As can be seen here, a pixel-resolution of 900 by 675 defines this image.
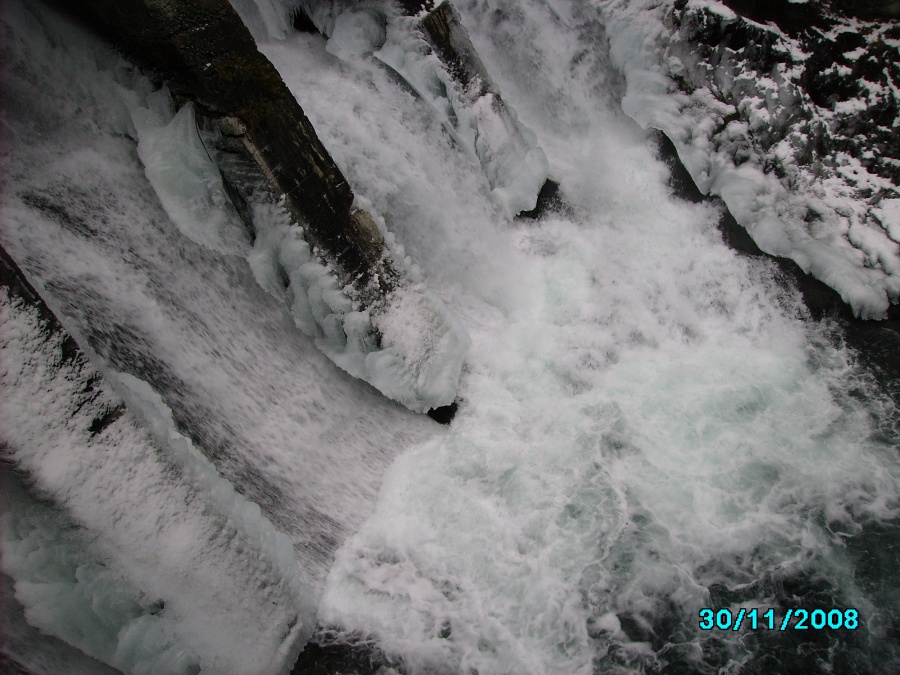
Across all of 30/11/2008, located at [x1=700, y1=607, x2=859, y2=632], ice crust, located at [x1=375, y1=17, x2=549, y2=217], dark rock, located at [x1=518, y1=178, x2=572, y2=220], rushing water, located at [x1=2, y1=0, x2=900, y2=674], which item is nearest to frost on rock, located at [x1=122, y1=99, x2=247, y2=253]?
rushing water, located at [x1=2, y1=0, x2=900, y2=674]

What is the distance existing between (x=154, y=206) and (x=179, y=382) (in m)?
1.14

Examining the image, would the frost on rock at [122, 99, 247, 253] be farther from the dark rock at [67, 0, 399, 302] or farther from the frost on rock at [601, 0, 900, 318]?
the frost on rock at [601, 0, 900, 318]

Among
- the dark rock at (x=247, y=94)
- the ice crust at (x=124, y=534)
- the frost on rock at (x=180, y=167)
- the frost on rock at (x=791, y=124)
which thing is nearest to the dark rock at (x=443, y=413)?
the dark rock at (x=247, y=94)

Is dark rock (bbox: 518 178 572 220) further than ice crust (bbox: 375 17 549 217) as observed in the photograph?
Yes

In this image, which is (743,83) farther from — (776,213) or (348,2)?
(348,2)

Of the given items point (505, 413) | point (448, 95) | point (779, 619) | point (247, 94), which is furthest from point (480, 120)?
point (779, 619)

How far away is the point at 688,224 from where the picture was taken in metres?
5.26

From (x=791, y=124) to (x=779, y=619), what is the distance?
4478mm

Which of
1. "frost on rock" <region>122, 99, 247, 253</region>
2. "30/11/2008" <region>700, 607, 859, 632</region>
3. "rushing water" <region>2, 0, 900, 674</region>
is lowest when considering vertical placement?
"30/11/2008" <region>700, 607, 859, 632</region>

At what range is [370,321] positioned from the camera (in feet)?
12.1

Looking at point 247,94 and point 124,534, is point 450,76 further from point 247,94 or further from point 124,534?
point 124,534

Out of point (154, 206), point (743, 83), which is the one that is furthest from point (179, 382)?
point (743, 83)

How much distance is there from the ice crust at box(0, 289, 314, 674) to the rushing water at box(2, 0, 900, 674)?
30 centimetres

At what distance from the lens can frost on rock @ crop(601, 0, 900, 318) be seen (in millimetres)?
4910
